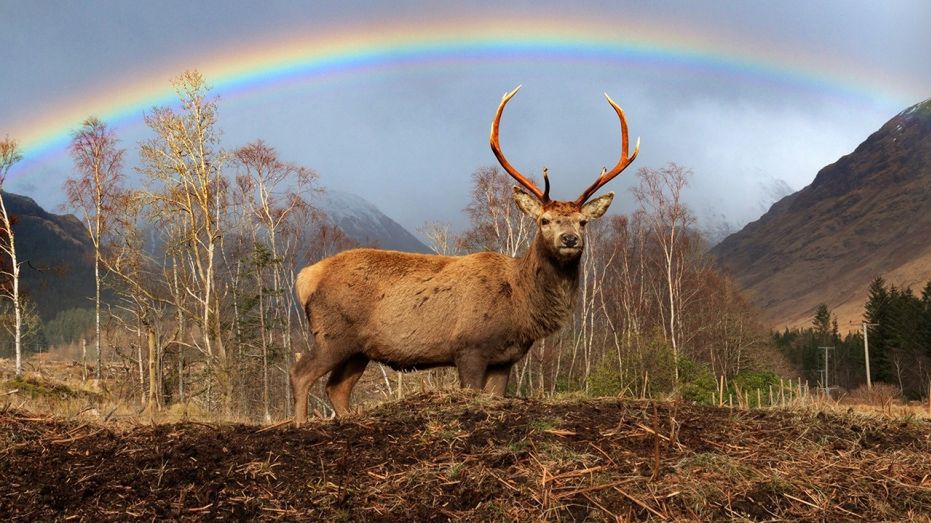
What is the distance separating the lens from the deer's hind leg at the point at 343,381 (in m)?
7.87

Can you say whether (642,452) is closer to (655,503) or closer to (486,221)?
(655,503)

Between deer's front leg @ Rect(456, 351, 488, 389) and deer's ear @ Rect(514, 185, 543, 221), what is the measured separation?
174cm

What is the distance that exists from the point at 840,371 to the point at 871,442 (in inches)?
3273

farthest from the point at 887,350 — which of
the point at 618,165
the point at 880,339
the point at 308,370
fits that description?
the point at 308,370

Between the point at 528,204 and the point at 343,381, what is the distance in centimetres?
293

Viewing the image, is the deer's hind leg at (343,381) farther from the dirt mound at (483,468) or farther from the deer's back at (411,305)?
the dirt mound at (483,468)

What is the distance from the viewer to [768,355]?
5416 cm

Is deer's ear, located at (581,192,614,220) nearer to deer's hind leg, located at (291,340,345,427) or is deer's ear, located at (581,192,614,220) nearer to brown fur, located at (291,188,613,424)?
brown fur, located at (291,188,613,424)

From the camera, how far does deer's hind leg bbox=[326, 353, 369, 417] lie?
25.8ft

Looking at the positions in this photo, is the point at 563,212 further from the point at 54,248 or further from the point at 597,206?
the point at 54,248

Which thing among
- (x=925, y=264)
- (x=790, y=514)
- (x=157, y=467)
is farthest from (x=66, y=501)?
(x=925, y=264)

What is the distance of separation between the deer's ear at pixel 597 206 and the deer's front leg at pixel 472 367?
77.7 inches

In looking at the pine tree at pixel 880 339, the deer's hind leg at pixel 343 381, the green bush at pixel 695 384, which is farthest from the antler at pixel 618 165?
the pine tree at pixel 880 339

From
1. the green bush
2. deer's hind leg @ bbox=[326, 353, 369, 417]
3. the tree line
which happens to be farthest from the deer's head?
the tree line
